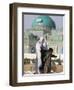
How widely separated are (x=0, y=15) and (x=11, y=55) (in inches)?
9.8

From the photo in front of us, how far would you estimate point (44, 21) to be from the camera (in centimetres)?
178

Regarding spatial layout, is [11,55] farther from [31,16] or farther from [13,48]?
[31,16]

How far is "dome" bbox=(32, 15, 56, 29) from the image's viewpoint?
176 centimetres

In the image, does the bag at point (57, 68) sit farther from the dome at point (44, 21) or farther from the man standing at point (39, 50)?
the dome at point (44, 21)

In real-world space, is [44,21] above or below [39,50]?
above

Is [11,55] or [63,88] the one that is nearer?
[11,55]

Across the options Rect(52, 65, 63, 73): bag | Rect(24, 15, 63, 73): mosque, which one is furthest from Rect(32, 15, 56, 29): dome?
Rect(52, 65, 63, 73): bag

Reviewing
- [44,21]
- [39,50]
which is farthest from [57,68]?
[44,21]

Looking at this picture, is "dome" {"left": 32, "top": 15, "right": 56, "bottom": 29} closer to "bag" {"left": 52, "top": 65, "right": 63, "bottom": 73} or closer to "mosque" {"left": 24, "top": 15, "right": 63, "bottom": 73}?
"mosque" {"left": 24, "top": 15, "right": 63, "bottom": 73}

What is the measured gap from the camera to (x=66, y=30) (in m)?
1.84

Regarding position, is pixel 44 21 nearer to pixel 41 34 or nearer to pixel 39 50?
pixel 41 34

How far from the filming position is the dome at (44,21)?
1756 millimetres

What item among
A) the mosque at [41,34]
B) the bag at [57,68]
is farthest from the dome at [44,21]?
the bag at [57,68]

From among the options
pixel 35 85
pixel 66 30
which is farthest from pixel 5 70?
pixel 66 30
